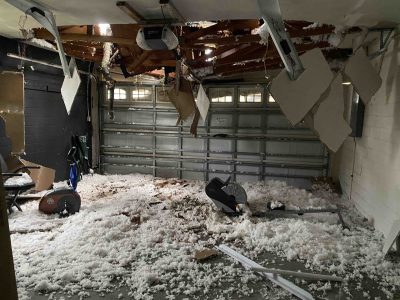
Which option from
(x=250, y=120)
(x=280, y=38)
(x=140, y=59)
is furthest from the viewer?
(x=250, y=120)

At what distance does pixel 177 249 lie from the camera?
10.3ft

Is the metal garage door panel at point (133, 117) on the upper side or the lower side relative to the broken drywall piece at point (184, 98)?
lower

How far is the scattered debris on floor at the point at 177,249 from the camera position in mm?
2463

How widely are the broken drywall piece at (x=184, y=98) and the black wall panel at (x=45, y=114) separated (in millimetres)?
2530

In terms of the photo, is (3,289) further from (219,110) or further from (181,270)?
(219,110)

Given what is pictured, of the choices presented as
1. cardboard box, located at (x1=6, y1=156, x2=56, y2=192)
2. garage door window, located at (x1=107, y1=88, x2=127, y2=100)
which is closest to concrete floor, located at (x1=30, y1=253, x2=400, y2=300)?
cardboard box, located at (x1=6, y1=156, x2=56, y2=192)

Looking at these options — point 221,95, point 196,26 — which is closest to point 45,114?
point 196,26

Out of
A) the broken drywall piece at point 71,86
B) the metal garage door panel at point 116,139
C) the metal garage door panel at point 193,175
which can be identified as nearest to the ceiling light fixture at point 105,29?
the broken drywall piece at point 71,86

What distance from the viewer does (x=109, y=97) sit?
713cm

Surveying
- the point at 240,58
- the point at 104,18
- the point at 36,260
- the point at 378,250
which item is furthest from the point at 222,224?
the point at 104,18

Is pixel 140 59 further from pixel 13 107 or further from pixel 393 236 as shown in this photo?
pixel 393 236

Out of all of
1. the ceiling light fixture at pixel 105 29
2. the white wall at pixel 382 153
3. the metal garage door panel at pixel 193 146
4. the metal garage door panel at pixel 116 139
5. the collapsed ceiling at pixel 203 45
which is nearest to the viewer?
the white wall at pixel 382 153

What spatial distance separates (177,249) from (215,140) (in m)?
3.81

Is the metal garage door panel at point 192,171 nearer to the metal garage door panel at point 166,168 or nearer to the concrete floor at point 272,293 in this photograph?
the metal garage door panel at point 166,168
